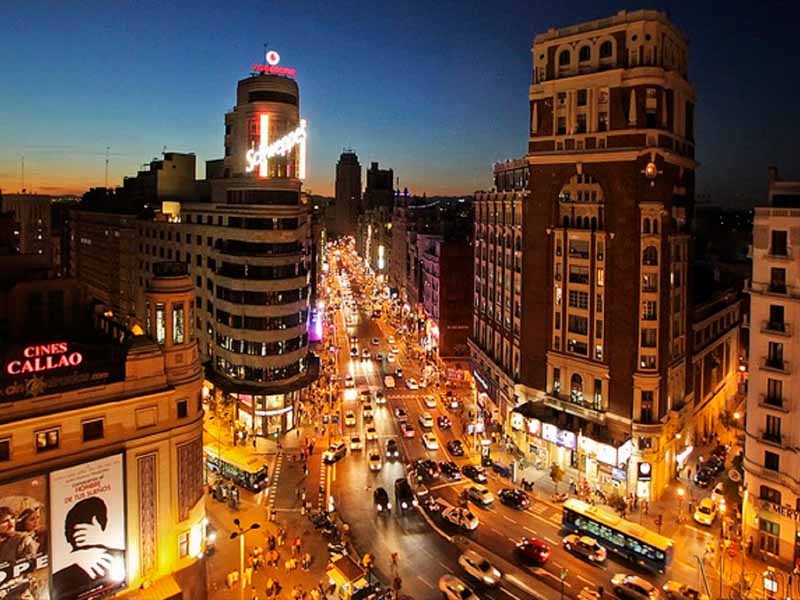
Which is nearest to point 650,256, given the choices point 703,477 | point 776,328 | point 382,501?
point 776,328

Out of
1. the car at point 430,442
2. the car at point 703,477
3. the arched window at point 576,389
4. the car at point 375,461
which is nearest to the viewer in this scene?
the car at point 703,477

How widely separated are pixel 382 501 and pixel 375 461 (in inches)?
424

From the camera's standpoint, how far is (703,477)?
209 ft

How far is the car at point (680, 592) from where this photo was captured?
42312 millimetres

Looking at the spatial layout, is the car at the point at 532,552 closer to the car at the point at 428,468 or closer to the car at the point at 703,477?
the car at the point at 428,468

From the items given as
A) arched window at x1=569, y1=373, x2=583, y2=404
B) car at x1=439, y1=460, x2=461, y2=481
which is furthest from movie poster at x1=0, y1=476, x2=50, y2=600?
arched window at x1=569, y1=373, x2=583, y2=404

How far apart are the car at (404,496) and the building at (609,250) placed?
1667 centimetres

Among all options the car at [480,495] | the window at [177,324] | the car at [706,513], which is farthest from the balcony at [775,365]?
the window at [177,324]

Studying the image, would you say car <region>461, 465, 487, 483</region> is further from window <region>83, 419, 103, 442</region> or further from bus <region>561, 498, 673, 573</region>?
window <region>83, 419, 103, 442</region>

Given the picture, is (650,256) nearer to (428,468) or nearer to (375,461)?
(428,468)

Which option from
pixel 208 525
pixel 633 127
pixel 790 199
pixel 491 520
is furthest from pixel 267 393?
pixel 790 199

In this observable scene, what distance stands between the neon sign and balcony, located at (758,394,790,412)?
51696 mm

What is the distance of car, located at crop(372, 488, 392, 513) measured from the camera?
56594 mm

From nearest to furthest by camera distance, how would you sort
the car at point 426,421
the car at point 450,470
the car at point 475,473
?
the car at point 475,473 → the car at point 450,470 → the car at point 426,421
